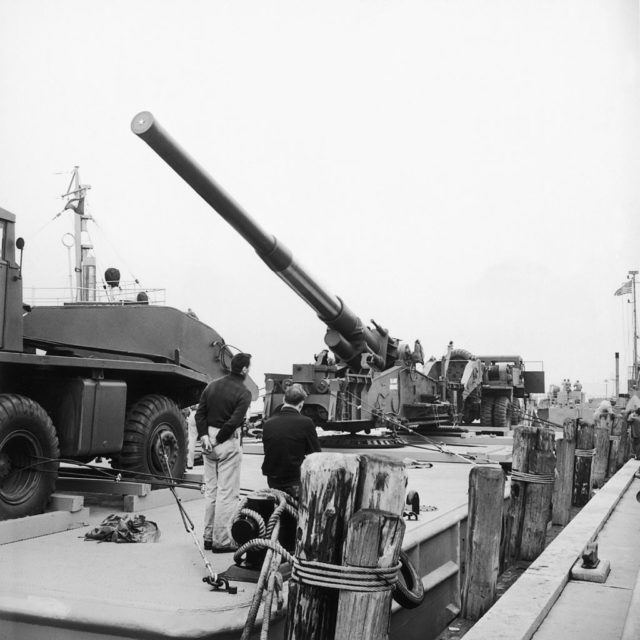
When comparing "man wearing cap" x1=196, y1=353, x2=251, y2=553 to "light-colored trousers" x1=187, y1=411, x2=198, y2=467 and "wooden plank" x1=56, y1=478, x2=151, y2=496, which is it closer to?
"wooden plank" x1=56, y1=478, x2=151, y2=496

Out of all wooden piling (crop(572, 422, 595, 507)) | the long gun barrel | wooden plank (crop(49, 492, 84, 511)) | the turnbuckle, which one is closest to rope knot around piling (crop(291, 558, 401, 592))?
the turnbuckle

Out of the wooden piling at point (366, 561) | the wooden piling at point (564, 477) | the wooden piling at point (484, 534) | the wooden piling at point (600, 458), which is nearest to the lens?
the wooden piling at point (366, 561)

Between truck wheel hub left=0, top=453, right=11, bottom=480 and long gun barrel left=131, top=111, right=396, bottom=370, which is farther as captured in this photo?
long gun barrel left=131, top=111, right=396, bottom=370

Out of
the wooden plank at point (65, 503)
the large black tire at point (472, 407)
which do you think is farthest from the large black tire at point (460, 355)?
the wooden plank at point (65, 503)

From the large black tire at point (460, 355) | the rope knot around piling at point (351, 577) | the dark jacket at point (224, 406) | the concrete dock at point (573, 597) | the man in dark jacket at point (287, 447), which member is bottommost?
the concrete dock at point (573, 597)

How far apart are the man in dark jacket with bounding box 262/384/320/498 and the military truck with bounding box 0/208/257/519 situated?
80.8 inches

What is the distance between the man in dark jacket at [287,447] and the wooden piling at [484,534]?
63.4 inches

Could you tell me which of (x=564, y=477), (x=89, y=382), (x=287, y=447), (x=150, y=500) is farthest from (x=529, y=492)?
(x=89, y=382)

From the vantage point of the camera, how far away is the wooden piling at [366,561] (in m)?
3.45

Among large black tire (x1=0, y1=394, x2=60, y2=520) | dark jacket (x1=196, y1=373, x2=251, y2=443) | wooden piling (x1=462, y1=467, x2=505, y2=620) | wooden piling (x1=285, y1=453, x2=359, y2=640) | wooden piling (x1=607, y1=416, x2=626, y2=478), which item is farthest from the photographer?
wooden piling (x1=607, y1=416, x2=626, y2=478)

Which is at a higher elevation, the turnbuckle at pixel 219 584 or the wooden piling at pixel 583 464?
the wooden piling at pixel 583 464

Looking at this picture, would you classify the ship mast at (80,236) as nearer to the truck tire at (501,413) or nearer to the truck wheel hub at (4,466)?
the truck wheel hub at (4,466)

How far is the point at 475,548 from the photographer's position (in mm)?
6582

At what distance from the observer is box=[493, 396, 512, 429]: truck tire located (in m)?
21.0
